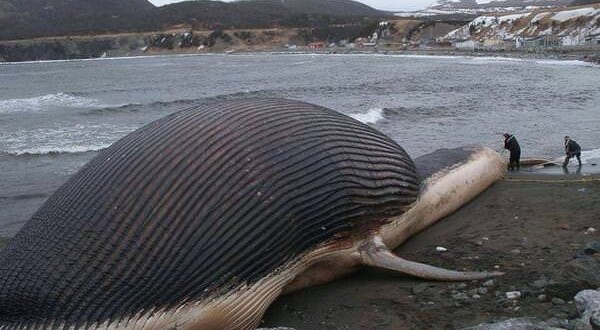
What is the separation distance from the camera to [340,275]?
6.53 meters

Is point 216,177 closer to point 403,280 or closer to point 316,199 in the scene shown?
point 316,199

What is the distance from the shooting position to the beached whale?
16.0 ft

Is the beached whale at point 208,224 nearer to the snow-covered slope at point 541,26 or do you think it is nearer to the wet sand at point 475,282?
the wet sand at point 475,282

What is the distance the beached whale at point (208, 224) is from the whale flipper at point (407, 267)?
1 centimetres

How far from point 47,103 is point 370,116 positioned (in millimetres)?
25021

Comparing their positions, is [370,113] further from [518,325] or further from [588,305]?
[518,325]

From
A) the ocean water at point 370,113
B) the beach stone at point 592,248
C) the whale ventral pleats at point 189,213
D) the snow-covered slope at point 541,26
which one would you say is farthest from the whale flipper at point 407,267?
the snow-covered slope at point 541,26

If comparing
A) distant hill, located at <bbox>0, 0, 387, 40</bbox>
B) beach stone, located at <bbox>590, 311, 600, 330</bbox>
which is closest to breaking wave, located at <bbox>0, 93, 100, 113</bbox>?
beach stone, located at <bbox>590, 311, 600, 330</bbox>

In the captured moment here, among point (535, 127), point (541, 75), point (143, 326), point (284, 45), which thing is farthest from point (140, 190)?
point (284, 45)

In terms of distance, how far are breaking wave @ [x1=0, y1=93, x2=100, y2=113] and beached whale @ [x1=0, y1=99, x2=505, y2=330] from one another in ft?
114

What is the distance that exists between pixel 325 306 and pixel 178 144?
202 centimetres

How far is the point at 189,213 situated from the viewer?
17.3 ft

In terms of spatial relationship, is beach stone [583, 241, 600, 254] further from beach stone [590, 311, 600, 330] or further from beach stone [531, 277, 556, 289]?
beach stone [590, 311, 600, 330]

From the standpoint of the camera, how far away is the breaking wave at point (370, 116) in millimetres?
25309
